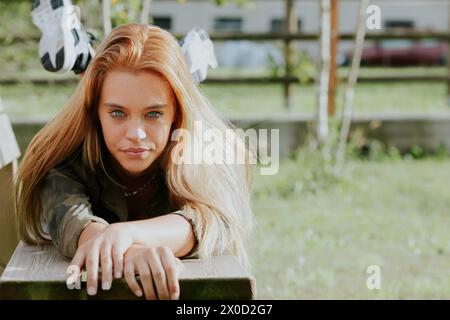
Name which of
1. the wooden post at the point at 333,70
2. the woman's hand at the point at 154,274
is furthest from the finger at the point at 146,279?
the wooden post at the point at 333,70

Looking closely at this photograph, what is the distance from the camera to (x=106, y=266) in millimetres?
1418

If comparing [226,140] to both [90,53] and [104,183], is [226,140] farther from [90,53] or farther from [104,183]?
[90,53]

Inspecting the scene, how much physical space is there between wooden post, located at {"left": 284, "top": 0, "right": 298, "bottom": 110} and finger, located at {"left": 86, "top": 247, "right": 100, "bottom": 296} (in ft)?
22.8

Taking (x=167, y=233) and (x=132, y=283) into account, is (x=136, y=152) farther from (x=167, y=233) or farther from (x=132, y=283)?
(x=132, y=283)

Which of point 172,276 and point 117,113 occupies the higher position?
point 117,113

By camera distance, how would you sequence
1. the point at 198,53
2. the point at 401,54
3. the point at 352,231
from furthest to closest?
1. the point at 401,54
2. the point at 352,231
3. the point at 198,53

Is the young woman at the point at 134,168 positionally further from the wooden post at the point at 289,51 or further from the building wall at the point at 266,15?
the building wall at the point at 266,15

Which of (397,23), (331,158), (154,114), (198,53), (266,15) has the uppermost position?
(266,15)

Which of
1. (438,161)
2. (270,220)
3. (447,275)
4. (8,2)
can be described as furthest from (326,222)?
(8,2)

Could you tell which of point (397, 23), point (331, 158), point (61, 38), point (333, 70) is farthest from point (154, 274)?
point (397, 23)

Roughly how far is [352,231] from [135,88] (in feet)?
10.6

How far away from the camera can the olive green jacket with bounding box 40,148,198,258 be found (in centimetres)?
168

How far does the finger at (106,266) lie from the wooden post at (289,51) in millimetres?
6945
